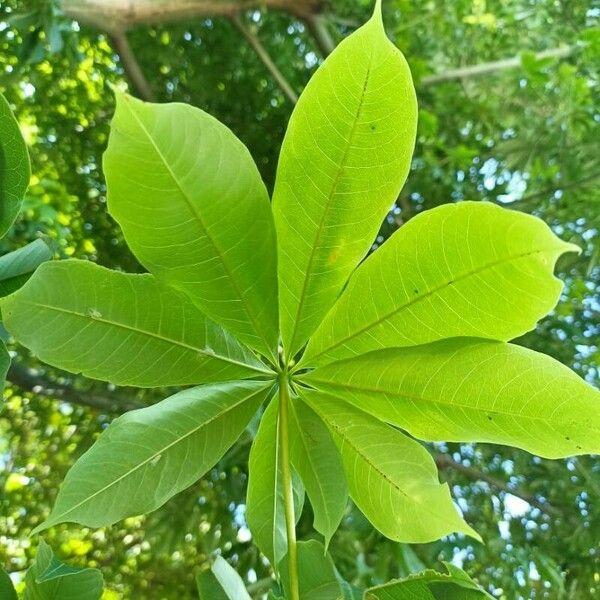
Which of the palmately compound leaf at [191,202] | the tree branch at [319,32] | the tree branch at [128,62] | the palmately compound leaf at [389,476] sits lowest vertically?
the palmately compound leaf at [389,476]

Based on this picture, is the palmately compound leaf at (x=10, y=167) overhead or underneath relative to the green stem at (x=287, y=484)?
overhead

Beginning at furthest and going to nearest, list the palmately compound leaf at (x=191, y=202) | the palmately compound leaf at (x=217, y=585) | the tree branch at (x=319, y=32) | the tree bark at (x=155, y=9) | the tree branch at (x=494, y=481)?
the tree branch at (x=319, y=32)
the tree branch at (x=494, y=481)
the tree bark at (x=155, y=9)
the palmately compound leaf at (x=217, y=585)
the palmately compound leaf at (x=191, y=202)

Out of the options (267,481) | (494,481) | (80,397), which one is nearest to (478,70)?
(494,481)

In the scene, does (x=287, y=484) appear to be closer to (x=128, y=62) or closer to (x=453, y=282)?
(x=453, y=282)

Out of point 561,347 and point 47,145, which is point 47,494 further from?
point 561,347

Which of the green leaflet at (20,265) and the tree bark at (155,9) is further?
the tree bark at (155,9)

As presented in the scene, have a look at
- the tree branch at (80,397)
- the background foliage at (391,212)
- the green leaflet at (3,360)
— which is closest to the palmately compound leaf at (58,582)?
the green leaflet at (3,360)

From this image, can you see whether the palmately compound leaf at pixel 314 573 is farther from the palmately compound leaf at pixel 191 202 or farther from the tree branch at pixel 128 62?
the tree branch at pixel 128 62

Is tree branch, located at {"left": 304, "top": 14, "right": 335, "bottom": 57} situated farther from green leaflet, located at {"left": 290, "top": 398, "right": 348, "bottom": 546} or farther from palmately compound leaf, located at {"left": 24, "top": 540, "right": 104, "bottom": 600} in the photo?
palmately compound leaf, located at {"left": 24, "top": 540, "right": 104, "bottom": 600}
